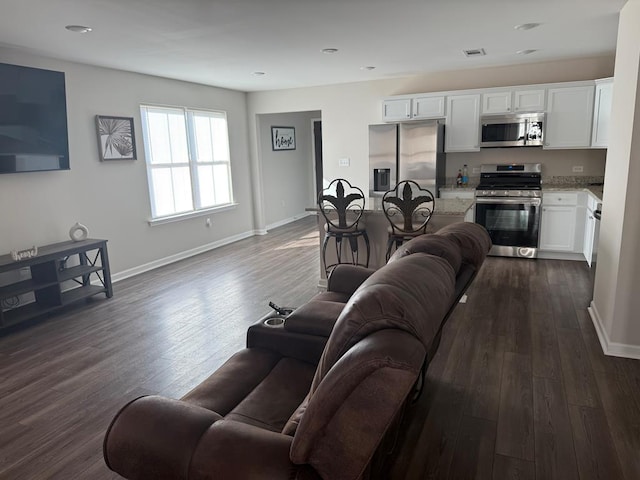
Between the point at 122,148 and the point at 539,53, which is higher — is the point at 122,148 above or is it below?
below

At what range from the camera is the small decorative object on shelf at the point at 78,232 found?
4.56m

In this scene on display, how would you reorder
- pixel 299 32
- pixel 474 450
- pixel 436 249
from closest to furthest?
pixel 436 249, pixel 474 450, pixel 299 32

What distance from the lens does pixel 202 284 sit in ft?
16.6

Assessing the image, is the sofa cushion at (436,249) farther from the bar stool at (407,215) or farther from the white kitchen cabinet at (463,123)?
the white kitchen cabinet at (463,123)

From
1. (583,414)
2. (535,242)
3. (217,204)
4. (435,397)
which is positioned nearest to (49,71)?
(217,204)

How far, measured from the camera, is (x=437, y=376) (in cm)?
285

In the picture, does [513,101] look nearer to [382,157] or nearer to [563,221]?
[563,221]

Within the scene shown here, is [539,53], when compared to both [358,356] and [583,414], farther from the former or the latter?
[358,356]

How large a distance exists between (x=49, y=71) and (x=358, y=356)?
4510mm

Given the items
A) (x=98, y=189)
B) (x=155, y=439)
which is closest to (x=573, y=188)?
(x=155, y=439)

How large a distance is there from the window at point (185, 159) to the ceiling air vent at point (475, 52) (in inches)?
150

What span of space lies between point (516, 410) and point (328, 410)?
1.79 m

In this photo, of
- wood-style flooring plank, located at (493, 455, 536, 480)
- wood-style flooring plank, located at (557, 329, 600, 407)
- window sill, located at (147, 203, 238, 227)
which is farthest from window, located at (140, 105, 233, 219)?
wood-style flooring plank, located at (493, 455, 536, 480)

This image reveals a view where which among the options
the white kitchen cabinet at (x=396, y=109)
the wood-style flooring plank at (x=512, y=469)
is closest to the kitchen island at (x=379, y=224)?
the white kitchen cabinet at (x=396, y=109)
